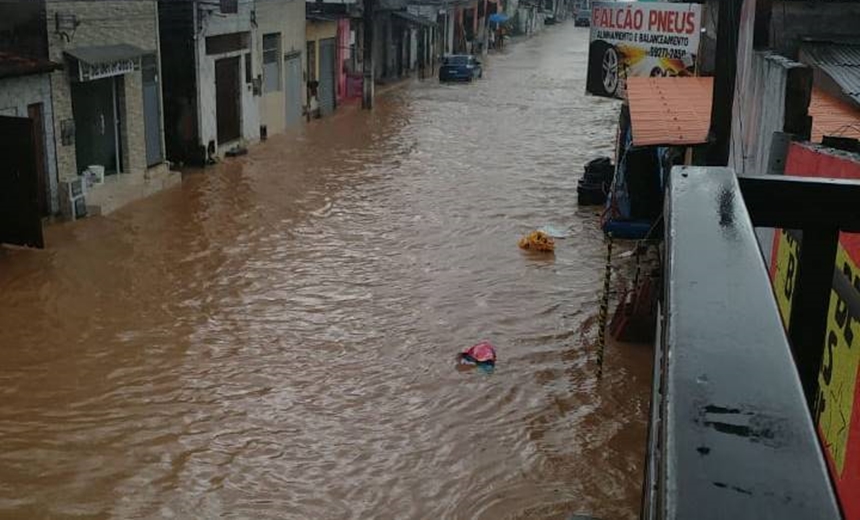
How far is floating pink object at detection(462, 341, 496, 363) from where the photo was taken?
1131 cm

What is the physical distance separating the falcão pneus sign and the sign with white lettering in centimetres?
980

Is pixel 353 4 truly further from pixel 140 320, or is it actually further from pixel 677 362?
pixel 677 362

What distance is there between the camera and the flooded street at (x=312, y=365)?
28.1 ft

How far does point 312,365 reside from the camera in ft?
36.7

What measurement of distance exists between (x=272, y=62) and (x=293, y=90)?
1.88 m

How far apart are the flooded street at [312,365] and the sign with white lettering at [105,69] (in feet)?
7.90

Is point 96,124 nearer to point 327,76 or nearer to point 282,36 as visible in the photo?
point 282,36

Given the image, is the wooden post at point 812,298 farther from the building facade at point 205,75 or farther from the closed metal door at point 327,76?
the closed metal door at point 327,76

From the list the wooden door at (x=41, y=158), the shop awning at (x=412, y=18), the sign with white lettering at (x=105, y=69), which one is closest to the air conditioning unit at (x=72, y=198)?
the wooden door at (x=41, y=158)

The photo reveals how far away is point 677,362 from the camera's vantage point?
3.32 ft

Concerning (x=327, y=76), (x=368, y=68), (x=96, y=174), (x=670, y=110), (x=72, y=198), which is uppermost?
(x=670, y=110)

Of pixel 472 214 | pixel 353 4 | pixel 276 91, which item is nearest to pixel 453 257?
pixel 472 214

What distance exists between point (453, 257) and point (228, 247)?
3642 millimetres

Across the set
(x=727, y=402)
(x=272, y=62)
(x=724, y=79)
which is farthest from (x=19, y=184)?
(x=727, y=402)
